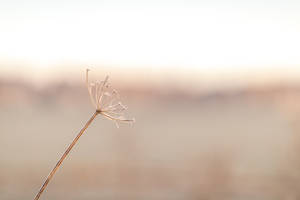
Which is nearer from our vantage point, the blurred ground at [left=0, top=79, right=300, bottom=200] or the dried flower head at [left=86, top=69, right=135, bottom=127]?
the dried flower head at [left=86, top=69, right=135, bottom=127]

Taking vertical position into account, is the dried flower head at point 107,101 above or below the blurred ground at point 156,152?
above

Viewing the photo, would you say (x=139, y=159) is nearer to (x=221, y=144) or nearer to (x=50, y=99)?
(x=221, y=144)

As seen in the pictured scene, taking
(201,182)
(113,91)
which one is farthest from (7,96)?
(113,91)

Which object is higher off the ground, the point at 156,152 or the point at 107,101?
the point at 107,101

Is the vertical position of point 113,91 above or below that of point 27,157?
above

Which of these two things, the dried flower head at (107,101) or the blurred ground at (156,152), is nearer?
the dried flower head at (107,101)

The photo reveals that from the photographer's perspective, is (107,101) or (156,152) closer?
(107,101)

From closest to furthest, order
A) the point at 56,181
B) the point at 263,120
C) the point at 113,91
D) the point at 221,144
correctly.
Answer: the point at 113,91, the point at 221,144, the point at 56,181, the point at 263,120

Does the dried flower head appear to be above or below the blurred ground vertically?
above
